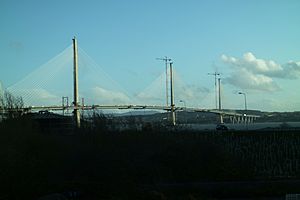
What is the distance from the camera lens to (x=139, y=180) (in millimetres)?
23562

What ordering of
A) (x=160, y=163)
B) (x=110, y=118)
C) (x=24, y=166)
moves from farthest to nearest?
(x=110, y=118) → (x=160, y=163) → (x=24, y=166)

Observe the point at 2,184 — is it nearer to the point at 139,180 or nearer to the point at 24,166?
the point at 24,166

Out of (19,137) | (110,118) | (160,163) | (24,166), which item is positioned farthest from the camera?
(110,118)

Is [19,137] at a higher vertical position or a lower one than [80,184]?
higher

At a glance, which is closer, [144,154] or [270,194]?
[270,194]

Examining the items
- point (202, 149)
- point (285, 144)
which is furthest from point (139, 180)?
point (285, 144)

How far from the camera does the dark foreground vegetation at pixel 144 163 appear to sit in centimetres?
2052

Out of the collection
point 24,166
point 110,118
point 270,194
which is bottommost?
point 270,194

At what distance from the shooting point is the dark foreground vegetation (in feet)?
67.3

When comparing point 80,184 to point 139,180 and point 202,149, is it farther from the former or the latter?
point 202,149

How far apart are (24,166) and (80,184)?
2563 millimetres

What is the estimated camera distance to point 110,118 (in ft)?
93.0

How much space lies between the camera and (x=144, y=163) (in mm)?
25125

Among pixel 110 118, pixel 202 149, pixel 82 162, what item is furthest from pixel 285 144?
pixel 82 162
